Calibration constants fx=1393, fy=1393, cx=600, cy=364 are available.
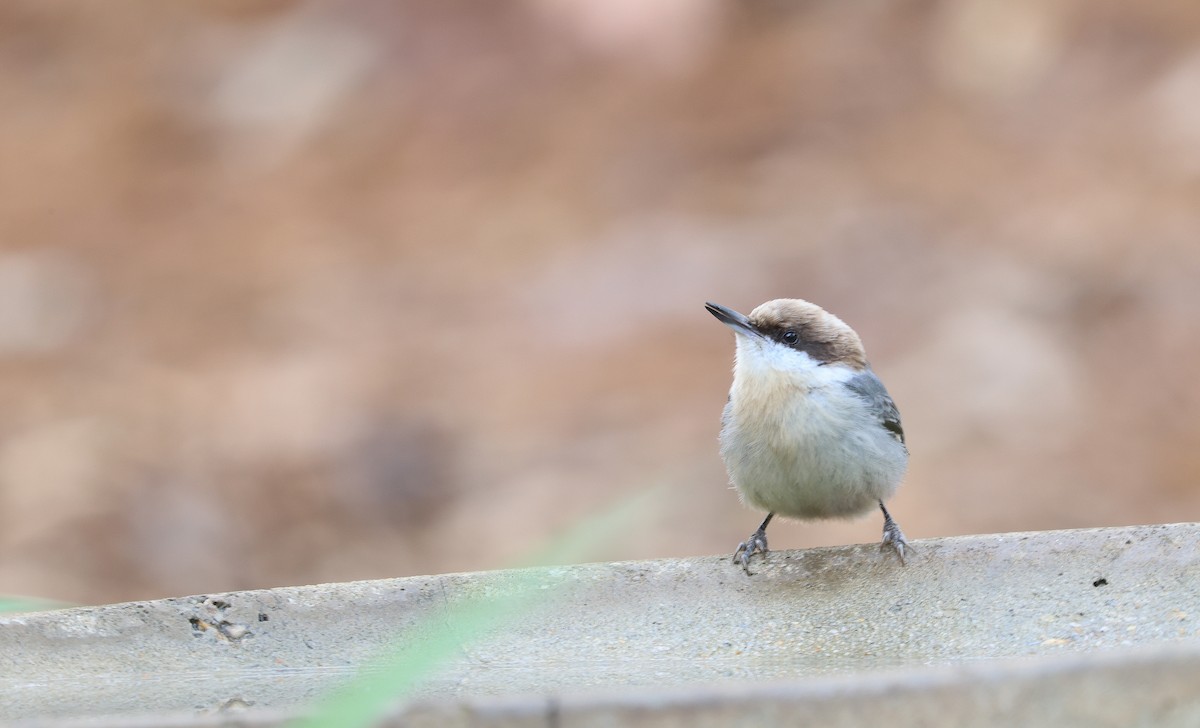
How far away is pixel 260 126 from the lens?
1622cm

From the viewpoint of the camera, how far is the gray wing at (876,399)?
432cm

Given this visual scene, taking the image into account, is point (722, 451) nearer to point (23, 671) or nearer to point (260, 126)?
point (23, 671)

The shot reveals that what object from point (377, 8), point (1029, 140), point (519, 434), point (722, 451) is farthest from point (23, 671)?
point (377, 8)

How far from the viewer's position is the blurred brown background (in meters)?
9.71

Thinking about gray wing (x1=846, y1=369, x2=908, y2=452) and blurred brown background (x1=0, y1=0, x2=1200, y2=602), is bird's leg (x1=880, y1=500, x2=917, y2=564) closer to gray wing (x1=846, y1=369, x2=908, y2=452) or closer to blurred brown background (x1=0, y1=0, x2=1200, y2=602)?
gray wing (x1=846, y1=369, x2=908, y2=452)

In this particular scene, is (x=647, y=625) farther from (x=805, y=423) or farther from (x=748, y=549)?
(x=805, y=423)

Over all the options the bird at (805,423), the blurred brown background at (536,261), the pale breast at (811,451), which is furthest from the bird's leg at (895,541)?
the blurred brown background at (536,261)

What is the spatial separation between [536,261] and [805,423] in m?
9.44

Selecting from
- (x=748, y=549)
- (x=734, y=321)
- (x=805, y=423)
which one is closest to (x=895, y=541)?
(x=748, y=549)

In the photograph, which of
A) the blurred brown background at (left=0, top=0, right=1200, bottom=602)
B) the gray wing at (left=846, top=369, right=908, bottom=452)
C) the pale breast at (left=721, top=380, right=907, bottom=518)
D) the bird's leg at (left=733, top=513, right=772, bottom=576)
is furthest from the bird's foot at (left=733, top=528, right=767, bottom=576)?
the blurred brown background at (left=0, top=0, right=1200, bottom=602)

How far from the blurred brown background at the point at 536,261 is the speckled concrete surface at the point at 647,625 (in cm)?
465

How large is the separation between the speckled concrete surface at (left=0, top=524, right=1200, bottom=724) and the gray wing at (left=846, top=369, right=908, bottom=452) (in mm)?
810

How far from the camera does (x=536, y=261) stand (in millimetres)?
13461

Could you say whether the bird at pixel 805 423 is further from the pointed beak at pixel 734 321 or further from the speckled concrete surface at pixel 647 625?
the speckled concrete surface at pixel 647 625
